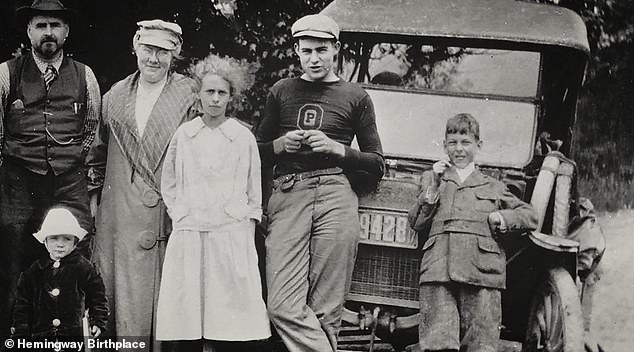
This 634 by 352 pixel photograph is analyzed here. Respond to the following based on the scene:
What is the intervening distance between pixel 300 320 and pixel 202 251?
55cm

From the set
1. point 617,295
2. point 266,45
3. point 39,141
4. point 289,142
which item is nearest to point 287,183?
point 289,142

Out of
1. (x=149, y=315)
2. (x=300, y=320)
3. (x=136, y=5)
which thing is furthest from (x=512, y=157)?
(x=136, y=5)

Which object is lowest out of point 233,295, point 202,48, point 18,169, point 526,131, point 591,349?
point 591,349

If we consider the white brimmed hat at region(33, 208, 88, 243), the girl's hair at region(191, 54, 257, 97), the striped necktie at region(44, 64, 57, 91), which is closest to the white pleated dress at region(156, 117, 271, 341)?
the white brimmed hat at region(33, 208, 88, 243)

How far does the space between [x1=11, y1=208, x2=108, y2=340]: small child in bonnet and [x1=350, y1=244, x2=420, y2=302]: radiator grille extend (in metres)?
1.25

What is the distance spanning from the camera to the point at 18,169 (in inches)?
160

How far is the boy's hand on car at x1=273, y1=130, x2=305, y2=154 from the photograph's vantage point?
3826 millimetres

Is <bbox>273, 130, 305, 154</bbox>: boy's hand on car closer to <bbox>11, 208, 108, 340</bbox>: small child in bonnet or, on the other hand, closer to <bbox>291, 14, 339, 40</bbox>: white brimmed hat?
<bbox>291, 14, 339, 40</bbox>: white brimmed hat

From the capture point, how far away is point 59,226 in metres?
3.80

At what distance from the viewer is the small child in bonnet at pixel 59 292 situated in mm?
3756

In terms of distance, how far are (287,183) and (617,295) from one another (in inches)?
79.5

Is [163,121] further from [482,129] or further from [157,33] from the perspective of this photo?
[482,129]

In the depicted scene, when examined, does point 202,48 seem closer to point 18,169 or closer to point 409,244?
point 18,169

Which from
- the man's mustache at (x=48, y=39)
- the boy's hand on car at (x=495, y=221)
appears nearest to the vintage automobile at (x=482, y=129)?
the boy's hand on car at (x=495, y=221)
